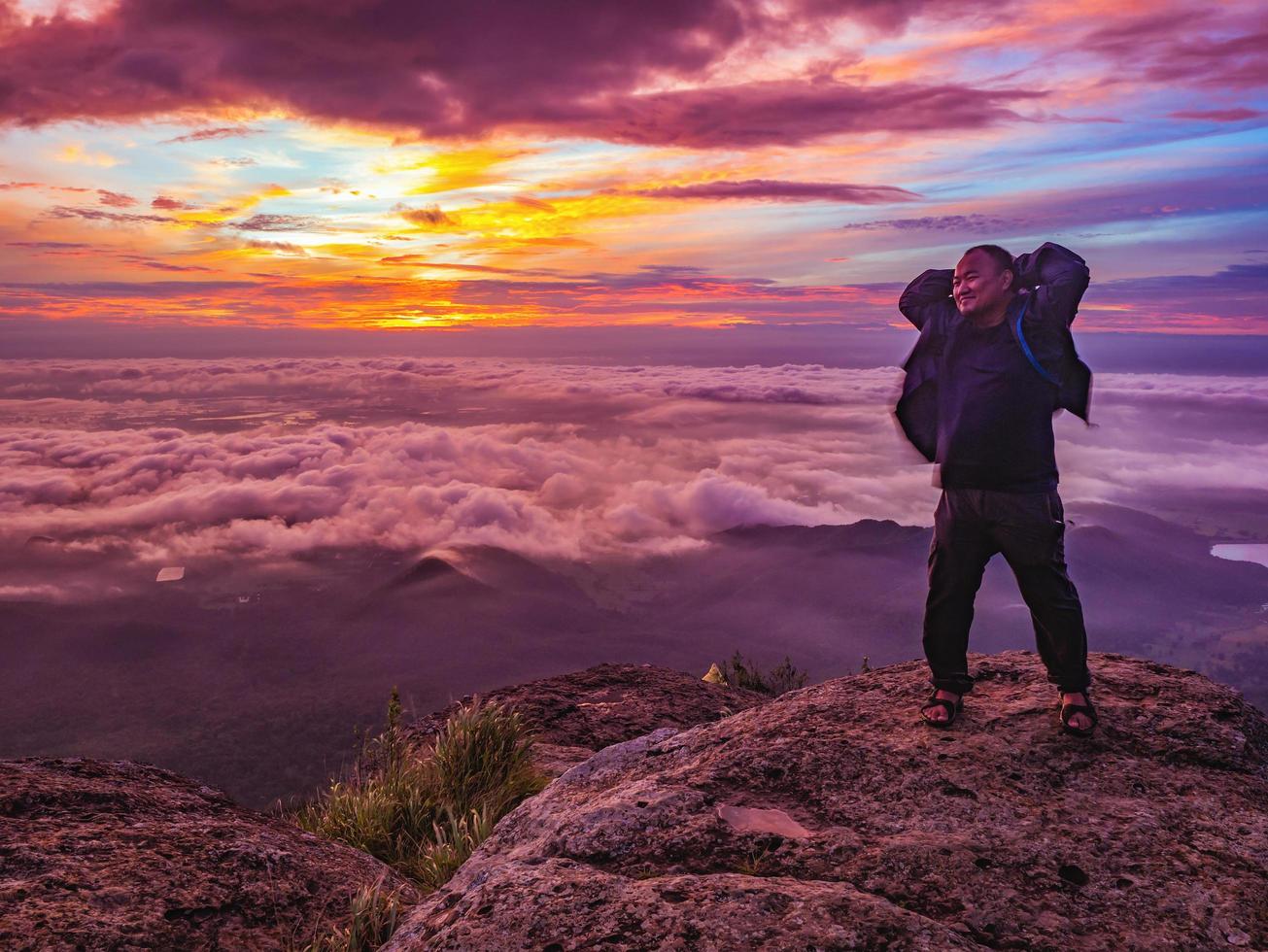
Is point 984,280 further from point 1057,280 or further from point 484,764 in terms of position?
point 484,764

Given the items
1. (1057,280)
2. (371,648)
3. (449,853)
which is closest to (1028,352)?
(1057,280)

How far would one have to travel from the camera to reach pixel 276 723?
12475 cm

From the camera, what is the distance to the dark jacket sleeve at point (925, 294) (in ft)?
13.9

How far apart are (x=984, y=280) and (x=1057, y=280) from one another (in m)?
0.31

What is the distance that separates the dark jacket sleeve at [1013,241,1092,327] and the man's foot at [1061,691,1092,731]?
172 centimetres

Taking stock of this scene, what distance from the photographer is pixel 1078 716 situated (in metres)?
3.79

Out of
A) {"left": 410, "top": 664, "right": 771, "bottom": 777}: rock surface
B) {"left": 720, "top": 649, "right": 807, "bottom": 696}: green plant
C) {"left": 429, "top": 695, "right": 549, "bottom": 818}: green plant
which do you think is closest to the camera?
{"left": 429, "top": 695, "right": 549, "bottom": 818}: green plant

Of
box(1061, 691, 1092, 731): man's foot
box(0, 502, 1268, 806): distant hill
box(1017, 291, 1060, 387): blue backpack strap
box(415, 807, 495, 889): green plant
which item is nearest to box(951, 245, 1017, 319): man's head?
box(1017, 291, 1060, 387): blue backpack strap

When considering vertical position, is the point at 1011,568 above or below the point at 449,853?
above

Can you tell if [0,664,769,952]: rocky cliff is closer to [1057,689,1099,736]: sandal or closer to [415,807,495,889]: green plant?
[415,807,495,889]: green plant

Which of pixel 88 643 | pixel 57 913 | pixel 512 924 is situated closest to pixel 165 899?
pixel 57 913

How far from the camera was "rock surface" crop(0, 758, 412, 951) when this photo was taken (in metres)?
3.13

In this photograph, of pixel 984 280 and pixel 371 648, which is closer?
pixel 984 280

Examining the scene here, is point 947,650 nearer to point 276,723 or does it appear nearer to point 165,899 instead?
point 165,899
